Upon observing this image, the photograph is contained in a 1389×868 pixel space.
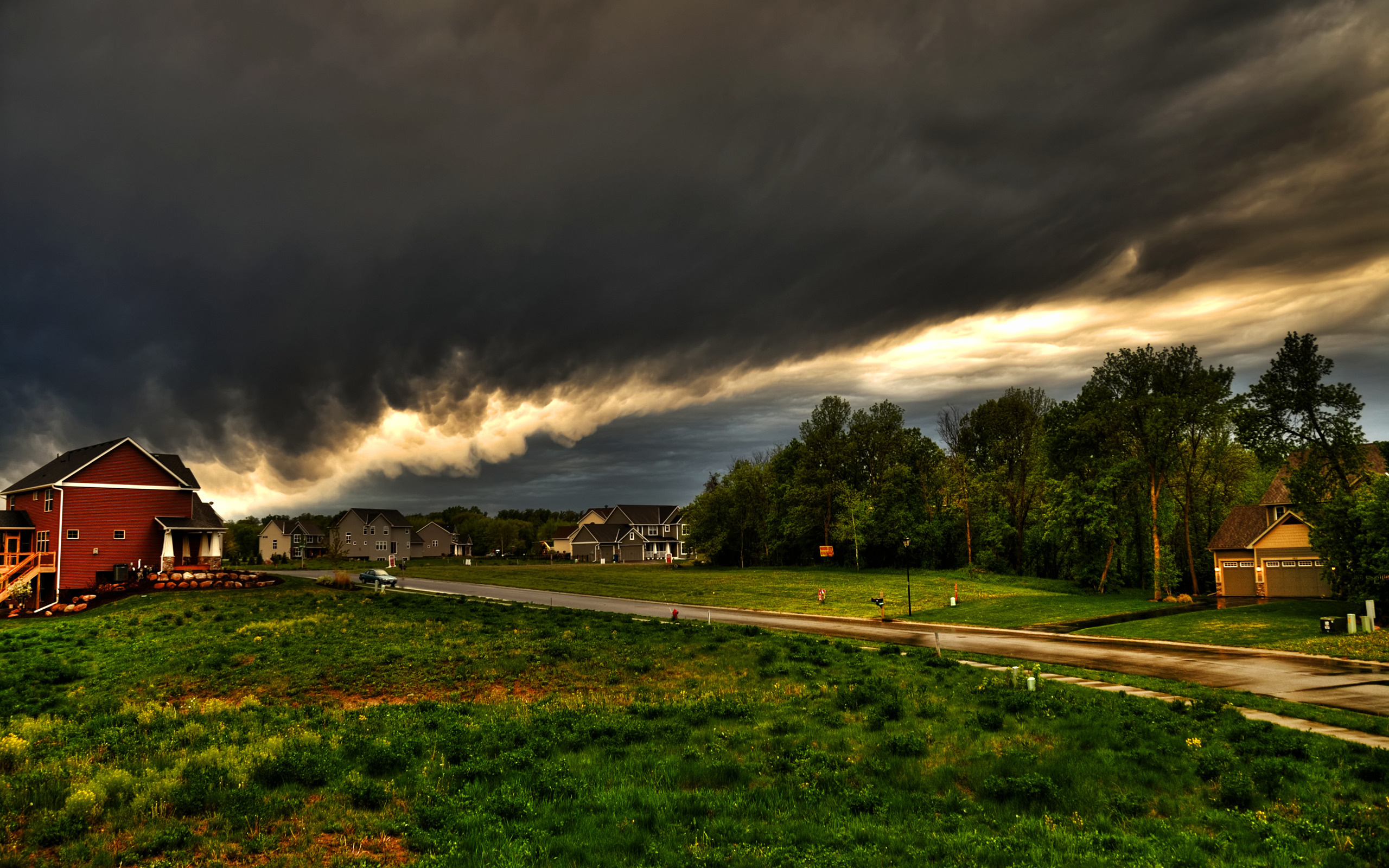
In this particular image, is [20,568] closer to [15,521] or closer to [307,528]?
[15,521]

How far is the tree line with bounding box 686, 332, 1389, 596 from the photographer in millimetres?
40906

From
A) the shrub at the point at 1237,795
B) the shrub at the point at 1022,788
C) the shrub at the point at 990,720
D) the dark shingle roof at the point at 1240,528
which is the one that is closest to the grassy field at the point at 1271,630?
the dark shingle roof at the point at 1240,528

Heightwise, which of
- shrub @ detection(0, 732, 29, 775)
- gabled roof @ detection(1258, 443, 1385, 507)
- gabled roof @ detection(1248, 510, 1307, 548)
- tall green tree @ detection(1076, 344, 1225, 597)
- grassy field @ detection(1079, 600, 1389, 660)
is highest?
tall green tree @ detection(1076, 344, 1225, 597)

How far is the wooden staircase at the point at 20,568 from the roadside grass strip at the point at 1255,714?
58718mm

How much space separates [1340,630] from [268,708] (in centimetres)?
4300

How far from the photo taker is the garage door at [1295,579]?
52.7 meters

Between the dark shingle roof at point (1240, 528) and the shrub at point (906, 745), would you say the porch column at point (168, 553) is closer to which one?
the shrub at point (906, 745)

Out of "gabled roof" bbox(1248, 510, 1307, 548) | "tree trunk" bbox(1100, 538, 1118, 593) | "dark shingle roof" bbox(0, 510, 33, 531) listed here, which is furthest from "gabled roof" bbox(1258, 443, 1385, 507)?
"dark shingle roof" bbox(0, 510, 33, 531)

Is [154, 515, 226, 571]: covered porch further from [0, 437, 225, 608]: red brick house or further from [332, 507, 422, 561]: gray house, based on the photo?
[332, 507, 422, 561]: gray house

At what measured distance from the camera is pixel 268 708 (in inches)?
582

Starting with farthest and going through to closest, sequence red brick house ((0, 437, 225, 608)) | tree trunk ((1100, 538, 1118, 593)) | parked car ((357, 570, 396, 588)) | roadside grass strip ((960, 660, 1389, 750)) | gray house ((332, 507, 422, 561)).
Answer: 1. gray house ((332, 507, 422, 561))
2. parked car ((357, 570, 396, 588))
3. tree trunk ((1100, 538, 1118, 593))
4. red brick house ((0, 437, 225, 608))
5. roadside grass strip ((960, 660, 1389, 750))

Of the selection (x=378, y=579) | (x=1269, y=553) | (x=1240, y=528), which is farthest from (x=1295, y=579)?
(x=378, y=579)

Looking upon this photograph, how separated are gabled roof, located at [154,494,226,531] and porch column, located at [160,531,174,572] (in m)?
0.63

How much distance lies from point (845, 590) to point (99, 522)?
58615mm
